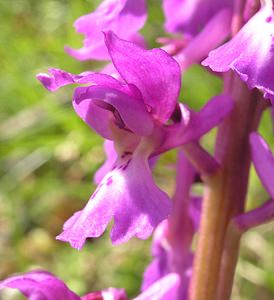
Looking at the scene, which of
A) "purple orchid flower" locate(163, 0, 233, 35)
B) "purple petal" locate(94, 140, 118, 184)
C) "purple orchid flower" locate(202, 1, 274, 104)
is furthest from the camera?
"purple orchid flower" locate(163, 0, 233, 35)

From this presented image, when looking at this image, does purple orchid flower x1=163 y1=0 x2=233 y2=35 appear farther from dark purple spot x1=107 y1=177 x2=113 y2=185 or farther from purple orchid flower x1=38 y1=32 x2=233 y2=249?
dark purple spot x1=107 y1=177 x2=113 y2=185

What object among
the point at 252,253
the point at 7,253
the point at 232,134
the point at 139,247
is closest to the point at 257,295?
the point at 252,253

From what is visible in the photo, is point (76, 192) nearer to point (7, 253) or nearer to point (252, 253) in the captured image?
point (7, 253)

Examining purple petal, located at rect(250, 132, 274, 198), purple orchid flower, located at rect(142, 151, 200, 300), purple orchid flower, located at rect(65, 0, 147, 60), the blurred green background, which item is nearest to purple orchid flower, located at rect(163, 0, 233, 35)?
purple orchid flower, located at rect(65, 0, 147, 60)

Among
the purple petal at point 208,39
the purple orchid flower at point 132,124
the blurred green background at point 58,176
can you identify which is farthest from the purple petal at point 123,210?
the blurred green background at point 58,176

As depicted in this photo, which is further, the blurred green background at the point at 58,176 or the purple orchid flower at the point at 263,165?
the blurred green background at the point at 58,176

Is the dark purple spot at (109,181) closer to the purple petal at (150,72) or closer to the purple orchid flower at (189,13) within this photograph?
the purple petal at (150,72)

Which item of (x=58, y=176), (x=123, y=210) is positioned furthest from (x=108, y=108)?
(x=58, y=176)
